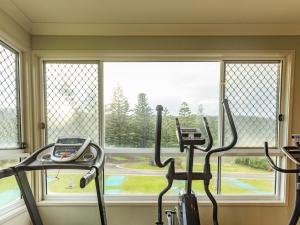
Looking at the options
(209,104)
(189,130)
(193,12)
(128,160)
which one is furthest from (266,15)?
(128,160)

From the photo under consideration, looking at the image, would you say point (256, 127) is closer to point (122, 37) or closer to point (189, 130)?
point (189, 130)

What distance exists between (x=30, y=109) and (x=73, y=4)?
116 centimetres

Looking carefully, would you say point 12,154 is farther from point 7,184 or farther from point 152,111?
point 152,111

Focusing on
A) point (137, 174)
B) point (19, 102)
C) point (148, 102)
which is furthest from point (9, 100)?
point (137, 174)

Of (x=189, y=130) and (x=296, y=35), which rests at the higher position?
(x=296, y=35)

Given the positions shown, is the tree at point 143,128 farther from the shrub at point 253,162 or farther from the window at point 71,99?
the shrub at point 253,162

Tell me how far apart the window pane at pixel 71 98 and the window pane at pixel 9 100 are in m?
0.31

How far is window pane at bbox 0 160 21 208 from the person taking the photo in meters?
2.13

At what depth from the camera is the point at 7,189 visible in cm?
222

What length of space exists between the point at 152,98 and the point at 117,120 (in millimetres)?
467

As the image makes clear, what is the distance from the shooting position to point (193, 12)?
82.8 inches

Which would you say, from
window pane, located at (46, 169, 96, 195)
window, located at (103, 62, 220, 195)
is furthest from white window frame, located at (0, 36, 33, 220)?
window, located at (103, 62, 220, 195)

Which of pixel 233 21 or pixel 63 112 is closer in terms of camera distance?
pixel 233 21

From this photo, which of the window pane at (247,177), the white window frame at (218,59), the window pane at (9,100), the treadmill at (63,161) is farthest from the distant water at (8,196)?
the window pane at (247,177)
